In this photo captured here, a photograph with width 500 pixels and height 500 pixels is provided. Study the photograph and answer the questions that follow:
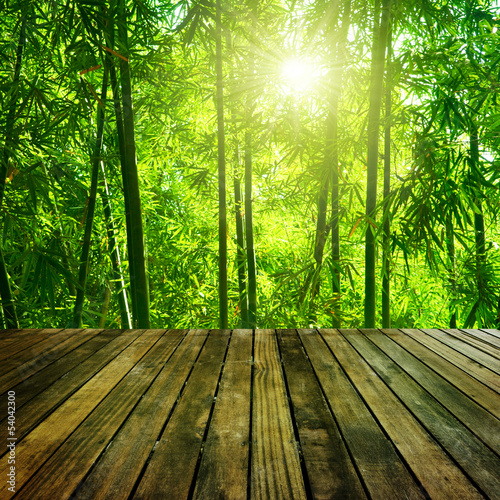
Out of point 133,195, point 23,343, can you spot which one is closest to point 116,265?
point 133,195

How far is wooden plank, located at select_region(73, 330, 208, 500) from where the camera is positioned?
1.02 metres

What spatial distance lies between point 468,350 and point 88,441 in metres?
1.72

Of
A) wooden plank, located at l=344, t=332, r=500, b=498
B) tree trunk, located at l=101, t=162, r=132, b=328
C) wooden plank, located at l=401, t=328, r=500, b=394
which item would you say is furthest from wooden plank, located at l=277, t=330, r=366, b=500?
tree trunk, located at l=101, t=162, r=132, b=328

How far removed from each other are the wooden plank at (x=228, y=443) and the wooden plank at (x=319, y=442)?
16 centimetres

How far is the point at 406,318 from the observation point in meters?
4.77

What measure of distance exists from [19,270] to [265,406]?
3.77 meters

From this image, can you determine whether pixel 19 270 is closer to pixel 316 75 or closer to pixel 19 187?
pixel 19 187

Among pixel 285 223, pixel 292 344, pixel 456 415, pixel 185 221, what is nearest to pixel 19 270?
pixel 185 221

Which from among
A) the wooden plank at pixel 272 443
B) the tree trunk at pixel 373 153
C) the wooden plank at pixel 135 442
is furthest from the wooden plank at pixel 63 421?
the tree trunk at pixel 373 153

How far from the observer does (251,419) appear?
1.37m

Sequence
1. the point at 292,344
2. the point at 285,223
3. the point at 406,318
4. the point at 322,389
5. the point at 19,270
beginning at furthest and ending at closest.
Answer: the point at 285,223 → the point at 406,318 → the point at 19,270 → the point at 292,344 → the point at 322,389

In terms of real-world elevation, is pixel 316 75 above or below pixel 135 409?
above

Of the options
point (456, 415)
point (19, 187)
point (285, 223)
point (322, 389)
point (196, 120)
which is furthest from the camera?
point (285, 223)

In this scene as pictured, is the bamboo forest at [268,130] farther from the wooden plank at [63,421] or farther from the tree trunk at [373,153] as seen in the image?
the wooden plank at [63,421]
